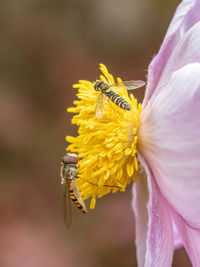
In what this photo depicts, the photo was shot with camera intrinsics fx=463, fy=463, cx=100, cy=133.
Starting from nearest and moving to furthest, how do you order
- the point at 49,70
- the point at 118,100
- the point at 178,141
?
the point at 178,141 < the point at 118,100 < the point at 49,70

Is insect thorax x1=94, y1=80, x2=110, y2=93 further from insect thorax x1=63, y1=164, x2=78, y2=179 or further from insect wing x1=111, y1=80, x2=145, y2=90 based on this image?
insect thorax x1=63, y1=164, x2=78, y2=179

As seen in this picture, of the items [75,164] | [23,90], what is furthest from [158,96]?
[23,90]

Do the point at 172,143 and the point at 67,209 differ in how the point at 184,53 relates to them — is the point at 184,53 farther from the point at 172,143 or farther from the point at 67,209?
the point at 67,209

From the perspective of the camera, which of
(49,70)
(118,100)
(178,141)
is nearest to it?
(178,141)

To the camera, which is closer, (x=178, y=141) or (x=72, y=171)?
(x=178, y=141)

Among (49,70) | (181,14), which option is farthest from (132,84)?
(49,70)

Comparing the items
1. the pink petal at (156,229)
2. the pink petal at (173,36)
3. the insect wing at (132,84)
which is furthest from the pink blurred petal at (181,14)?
the pink petal at (156,229)

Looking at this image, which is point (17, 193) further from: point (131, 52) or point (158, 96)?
point (158, 96)
